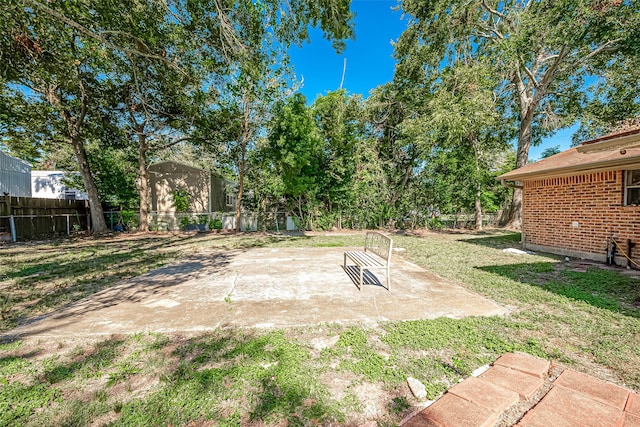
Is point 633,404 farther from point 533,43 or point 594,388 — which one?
point 533,43

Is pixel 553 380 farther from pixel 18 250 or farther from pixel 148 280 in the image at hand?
pixel 18 250

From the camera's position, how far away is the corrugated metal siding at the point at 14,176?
649 inches

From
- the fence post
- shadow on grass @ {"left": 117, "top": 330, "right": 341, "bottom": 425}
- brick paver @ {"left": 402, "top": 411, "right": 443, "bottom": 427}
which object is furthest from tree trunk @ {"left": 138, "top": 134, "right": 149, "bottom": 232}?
brick paver @ {"left": 402, "top": 411, "right": 443, "bottom": 427}

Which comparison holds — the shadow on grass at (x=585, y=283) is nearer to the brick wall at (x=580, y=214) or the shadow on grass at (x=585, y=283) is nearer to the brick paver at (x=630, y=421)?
the brick wall at (x=580, y=214)

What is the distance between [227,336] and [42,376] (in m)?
1.51

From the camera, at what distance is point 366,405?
1.92 m

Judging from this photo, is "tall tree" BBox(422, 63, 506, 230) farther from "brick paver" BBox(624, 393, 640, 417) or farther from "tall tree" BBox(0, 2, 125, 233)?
"tall tree" BBox(0, 2, 125, 233)

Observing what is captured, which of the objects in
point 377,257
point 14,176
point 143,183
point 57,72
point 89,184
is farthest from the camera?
point 14,176

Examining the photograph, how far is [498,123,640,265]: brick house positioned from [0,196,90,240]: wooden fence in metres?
19.3

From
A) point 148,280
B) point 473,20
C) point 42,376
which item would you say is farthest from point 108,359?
point 473,20

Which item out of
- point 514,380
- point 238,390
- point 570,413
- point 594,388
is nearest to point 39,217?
point 238,390

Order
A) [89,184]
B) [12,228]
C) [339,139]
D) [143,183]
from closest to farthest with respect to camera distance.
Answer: [12,228]
[89,184]
[143,183]
[339,139]

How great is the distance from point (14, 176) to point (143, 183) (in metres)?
11.2

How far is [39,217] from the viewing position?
12.6 metres
